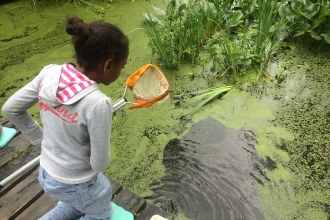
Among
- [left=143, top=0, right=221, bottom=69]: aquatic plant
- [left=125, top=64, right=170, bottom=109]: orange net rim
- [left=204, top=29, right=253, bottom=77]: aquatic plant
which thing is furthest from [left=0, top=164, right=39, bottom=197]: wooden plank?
[left=204, top=29, right=253, bottom=77]: aquatic plant

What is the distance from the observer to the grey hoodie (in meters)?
0.88

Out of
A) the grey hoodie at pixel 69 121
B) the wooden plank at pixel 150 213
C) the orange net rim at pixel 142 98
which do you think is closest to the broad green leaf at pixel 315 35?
the orange net rim at pixel 142 98

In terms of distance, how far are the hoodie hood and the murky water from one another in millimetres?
994

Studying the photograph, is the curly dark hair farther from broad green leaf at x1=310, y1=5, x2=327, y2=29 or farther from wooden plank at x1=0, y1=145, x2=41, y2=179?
broad green leaf at x1=310, y1=5, x2=327, y2=29

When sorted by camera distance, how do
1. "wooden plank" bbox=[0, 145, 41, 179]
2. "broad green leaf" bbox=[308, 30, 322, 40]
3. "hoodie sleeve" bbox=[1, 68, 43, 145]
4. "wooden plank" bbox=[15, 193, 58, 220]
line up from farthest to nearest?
"broad green leaf" bbox=[308, 30, 322, 40], "wooden plank" bbox=[0, 145, 41, 179], "wooden plank" bbox=[15, 193, 58, 220], "hoodie sleeve" bbox=[1, 68, 43, 145]

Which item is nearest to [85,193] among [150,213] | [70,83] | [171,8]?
[70,83]

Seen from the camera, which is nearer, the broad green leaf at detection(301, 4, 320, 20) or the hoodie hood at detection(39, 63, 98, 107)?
the hoodie hood at detection(39, 63, 98, 107)

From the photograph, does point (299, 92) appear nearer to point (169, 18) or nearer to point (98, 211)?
point (169, 18)

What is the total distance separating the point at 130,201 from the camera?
1.55 metres

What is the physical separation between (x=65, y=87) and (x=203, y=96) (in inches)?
57.1

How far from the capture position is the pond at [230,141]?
5.64 feet

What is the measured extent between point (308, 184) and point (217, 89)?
906 millimetres

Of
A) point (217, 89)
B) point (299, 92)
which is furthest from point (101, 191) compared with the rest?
point (299, 92)

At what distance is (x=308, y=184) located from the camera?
1.78m
